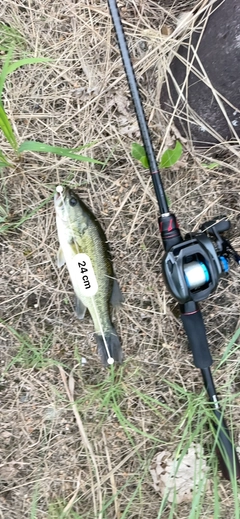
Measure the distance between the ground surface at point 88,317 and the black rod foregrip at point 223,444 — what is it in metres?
0.14

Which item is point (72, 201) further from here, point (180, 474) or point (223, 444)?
point (180, 474)

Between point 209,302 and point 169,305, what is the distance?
20 cm

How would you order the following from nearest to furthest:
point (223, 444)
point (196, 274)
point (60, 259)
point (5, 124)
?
point (196, 274) < point (5, 124) < point (223, 444) < point (60, 259)

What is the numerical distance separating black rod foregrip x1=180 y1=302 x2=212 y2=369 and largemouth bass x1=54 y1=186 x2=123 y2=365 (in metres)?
0.41

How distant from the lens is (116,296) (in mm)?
2268

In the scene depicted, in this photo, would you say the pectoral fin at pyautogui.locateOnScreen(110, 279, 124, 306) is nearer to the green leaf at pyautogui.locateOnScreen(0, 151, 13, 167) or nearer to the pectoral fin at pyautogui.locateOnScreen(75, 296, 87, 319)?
the pectoral fin at pyautogui.locateOnScreen(75, 296, 87, 319)

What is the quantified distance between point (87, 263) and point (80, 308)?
26cm

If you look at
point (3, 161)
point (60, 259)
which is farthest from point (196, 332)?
point (3, 161)

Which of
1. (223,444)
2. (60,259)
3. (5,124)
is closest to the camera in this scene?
(5,124)

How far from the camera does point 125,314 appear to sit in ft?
7.60

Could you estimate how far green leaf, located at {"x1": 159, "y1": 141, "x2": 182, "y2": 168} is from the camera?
2119 mm

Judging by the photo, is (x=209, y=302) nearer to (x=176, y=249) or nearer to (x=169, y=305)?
(x=169, y=305)

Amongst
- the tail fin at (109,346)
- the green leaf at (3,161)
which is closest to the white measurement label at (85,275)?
the tail fin at (109,346)

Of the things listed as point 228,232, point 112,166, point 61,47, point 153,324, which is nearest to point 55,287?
point 153,324
